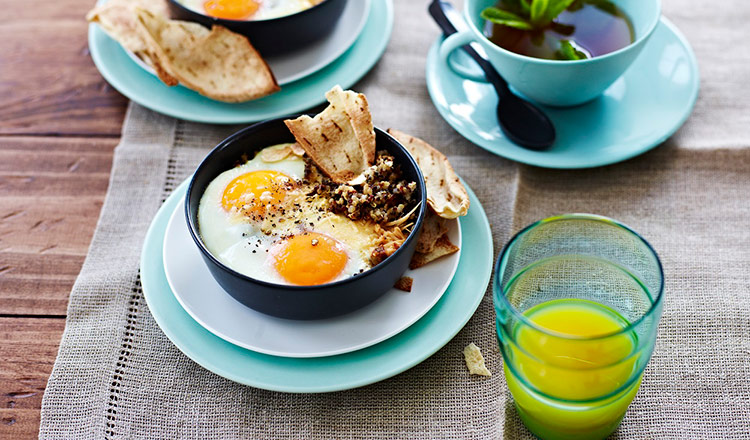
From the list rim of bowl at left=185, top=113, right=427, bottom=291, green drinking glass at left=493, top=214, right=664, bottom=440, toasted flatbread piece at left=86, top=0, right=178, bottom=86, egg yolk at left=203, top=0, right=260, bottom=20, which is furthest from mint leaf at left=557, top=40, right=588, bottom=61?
toasted flatbread piece at left=86, top=0, right=178, bottom=86

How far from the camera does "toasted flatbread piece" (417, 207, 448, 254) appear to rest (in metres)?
1.51

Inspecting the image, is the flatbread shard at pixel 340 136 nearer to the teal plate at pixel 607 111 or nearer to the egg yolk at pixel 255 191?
the egg yolk at pixel 255 191

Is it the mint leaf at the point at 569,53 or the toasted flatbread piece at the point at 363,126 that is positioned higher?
the mint leaf at the point at 569,53

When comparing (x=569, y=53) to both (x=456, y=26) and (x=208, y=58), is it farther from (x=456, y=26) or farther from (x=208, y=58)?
(x=208, y=58)

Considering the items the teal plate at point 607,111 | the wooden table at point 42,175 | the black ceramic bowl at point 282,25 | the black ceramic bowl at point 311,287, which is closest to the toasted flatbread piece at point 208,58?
the black ceramic bowl at point 282,25

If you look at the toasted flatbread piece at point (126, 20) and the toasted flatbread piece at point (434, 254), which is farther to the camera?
the toasted flatbread piece at point (126, 20)

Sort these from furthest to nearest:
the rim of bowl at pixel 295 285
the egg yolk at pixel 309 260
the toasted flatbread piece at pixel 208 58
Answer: the toasted flatbread piece at pixel 208 58 < the egg yolk at pixel 309 260 < the rim of bowl at pixel 295 285

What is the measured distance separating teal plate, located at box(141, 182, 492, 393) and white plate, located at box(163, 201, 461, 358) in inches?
1.3

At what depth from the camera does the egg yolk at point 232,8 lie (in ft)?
6.77

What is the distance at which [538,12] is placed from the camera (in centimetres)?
189

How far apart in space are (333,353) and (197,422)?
0.97ft

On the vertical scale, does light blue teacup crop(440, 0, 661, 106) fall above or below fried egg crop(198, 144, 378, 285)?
above

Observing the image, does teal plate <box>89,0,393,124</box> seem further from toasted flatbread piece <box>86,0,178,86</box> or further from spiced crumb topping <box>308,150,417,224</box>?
spiced crumb topping <box>308,150,417,224</box>

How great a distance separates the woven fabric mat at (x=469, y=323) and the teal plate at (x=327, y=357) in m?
0.07
